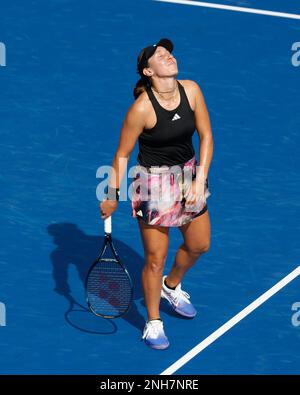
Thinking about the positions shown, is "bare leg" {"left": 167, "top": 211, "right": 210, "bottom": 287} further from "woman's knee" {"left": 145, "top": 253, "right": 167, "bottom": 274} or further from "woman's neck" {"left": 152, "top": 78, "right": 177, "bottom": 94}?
"woman's neck" {"left": 152, "top": 78, "right": 177, "bottom": 94}

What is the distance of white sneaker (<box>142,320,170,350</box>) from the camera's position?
36.0 feet

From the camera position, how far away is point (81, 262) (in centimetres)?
1202

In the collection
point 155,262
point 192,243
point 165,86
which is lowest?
point 155,262

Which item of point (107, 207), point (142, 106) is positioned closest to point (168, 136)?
point (142, 106)

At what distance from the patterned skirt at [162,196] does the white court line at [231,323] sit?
49.1 inches

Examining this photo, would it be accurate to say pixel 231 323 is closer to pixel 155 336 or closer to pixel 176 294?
pixel 176 294

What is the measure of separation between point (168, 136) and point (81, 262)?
88.0 inches

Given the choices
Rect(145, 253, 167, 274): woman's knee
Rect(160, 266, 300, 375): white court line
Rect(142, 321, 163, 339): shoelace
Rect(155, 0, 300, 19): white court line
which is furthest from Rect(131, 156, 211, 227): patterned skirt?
Rect(155, 0, 300, 19): white court line

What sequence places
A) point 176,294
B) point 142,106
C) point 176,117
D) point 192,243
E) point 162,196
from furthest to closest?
point 176,294 < point 192,243 < point 162,196 < point 176,117 < point 142,106

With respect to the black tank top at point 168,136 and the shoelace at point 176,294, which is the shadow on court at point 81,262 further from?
the black tank top at point 168,136

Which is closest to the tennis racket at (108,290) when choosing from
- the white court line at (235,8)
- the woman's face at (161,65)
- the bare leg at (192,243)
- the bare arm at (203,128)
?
the bare leg at (192,243)

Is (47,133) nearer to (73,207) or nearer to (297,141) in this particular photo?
(73,207)

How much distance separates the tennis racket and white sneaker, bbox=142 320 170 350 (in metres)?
0.28

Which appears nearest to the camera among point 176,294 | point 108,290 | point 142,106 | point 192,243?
point 142,106
